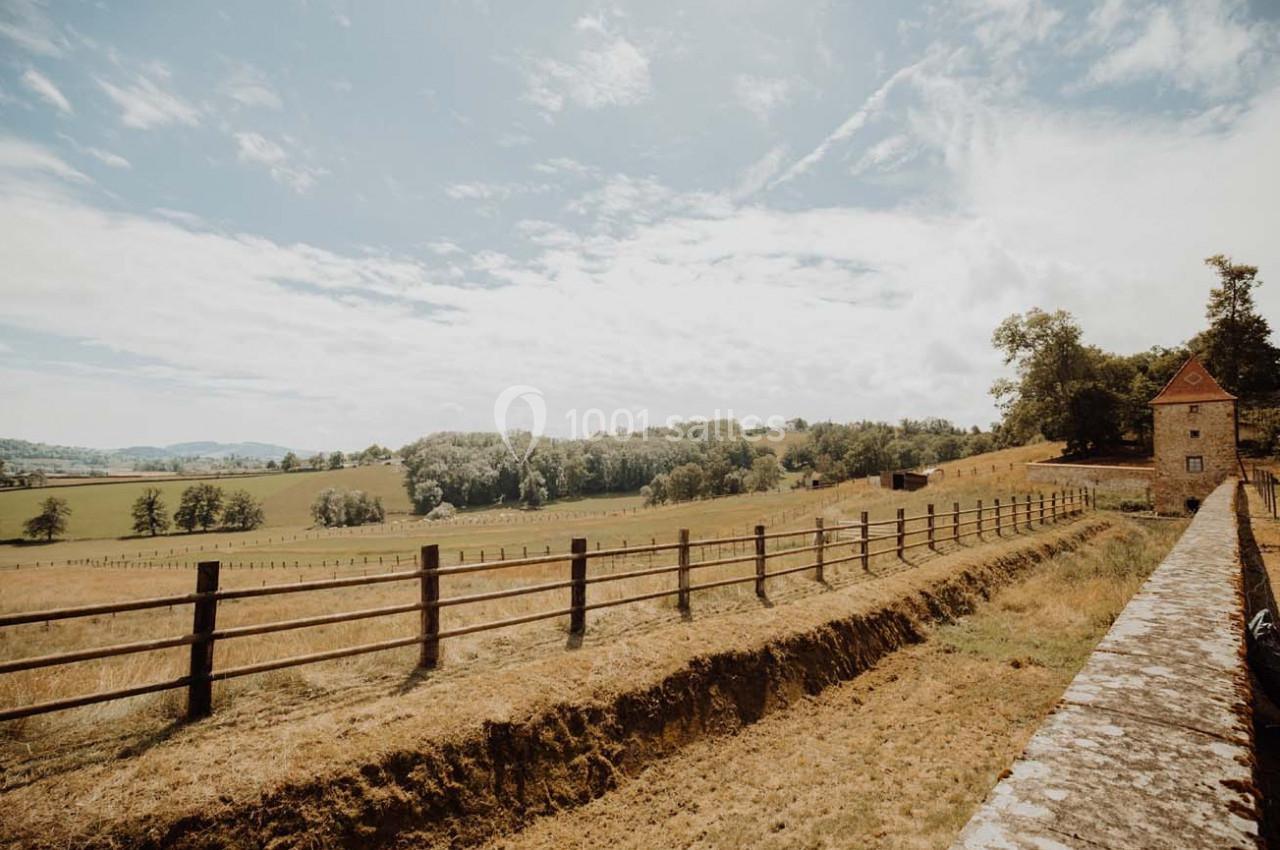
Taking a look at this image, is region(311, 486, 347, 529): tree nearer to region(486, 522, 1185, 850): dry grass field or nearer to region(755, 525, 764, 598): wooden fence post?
region(755, 525, 764, 598): wooden fence post

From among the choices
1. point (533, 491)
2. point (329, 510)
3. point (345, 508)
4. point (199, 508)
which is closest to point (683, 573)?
point (329, 510)

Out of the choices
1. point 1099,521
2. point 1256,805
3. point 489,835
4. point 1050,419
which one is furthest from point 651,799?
point 1050,419

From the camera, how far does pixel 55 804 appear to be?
416 centimetres

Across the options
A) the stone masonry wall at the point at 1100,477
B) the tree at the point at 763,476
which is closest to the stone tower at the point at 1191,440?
the stone masonry wall at the point at 1100,477

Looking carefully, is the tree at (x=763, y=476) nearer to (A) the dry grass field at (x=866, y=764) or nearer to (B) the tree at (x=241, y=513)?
(B) the tree at (x=241, y=513)

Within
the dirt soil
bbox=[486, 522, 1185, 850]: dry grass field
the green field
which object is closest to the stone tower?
bbox=[486, 522, 1185, 850]: dry grass field

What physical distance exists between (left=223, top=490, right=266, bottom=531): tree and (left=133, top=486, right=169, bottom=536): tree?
859 centimetres

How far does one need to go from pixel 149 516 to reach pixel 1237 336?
14067 centimetres

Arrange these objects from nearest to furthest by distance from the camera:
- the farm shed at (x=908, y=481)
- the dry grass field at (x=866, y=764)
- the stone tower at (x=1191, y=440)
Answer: the dry grass field at (x=866, y=764), the stone tower at (x=1191, y=440), the farm shed at (x=908, y=481)

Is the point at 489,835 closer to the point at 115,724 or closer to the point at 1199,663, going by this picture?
the point at 115,724

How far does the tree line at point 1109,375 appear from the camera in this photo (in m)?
52.2

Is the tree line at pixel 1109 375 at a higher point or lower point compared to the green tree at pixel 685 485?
higher

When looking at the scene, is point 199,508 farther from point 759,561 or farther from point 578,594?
point 759,561

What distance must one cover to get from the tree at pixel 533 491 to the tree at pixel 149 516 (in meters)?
58.9
